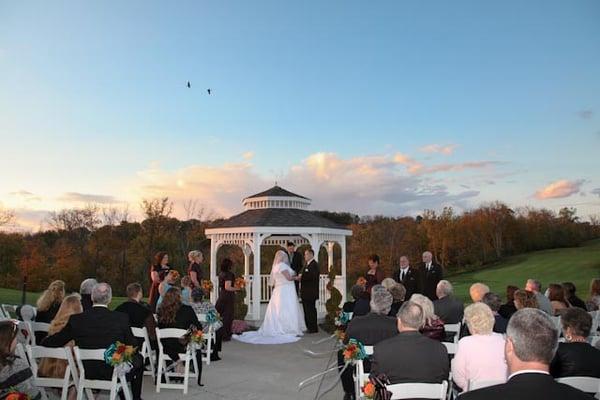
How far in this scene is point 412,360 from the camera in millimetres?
3666

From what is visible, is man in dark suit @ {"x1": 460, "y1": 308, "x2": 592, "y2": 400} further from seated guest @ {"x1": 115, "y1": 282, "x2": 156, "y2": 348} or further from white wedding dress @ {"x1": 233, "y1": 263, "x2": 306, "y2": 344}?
white wedding dress @ {"x1": 233, "y1": 263, "x2": 306, "y2": 344}

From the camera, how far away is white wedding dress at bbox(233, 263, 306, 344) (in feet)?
35.5

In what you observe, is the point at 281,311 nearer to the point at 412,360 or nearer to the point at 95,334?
the point at 95,334

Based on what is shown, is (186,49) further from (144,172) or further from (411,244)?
(411,244)

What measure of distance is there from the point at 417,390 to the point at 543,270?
117 ft

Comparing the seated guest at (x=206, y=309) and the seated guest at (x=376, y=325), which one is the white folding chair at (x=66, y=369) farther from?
the seated guest at (x=206, y=309)

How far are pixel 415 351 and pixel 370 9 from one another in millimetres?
12560

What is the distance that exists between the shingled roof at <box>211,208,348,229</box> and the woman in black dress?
336cm

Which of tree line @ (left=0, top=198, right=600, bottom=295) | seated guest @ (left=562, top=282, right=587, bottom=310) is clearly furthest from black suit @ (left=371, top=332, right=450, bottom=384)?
tree line @ (left=0, top=198, right=600, bottom=295)

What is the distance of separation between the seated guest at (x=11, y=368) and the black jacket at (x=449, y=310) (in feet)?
16.5

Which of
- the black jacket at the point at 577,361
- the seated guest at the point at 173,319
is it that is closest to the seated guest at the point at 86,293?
the seated guest at the point at 173,319

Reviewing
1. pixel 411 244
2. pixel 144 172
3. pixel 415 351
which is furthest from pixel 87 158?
pixel 411 244

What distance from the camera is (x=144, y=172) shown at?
21.6 m

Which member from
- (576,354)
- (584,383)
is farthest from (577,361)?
(584,383)
